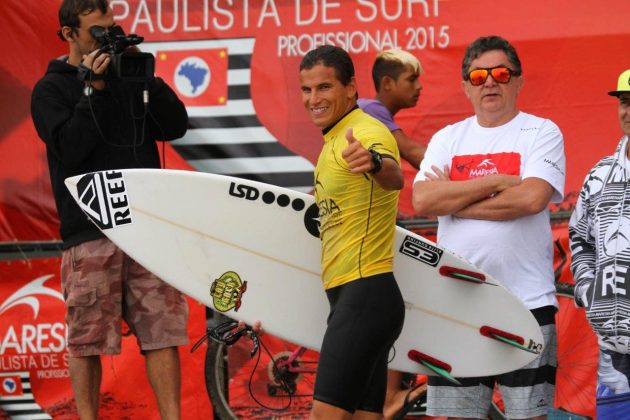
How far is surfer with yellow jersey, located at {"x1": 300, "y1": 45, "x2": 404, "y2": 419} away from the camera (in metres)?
3.84

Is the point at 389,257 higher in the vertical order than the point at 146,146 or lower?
lower

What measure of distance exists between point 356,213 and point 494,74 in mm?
876

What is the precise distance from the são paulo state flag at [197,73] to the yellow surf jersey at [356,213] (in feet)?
6.44

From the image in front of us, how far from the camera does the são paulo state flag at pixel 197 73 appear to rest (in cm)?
587

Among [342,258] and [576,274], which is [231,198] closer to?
[342,258]

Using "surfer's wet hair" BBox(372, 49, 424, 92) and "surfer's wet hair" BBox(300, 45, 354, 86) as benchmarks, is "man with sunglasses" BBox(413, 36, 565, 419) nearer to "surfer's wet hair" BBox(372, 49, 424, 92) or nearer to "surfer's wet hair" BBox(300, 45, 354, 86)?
"surfer's wet hair" BBox(300, 45, 354, 86)

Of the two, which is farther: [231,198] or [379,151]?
[231,198]

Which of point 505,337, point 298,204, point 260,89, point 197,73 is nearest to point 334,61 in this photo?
point 298,204

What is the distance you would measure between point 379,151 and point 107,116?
1.44 meters

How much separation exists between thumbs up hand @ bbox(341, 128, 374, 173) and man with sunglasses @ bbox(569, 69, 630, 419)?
3.13 feet

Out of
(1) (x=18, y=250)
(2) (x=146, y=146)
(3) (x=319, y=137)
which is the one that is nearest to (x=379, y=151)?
(2) (x=146, y=146)

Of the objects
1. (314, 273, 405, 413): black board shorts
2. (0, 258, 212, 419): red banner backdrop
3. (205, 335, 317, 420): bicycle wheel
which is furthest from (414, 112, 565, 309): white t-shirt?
(0, 258, 212, 419): red banner backdrop

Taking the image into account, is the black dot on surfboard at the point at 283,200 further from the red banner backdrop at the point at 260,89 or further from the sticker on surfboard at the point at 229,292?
the red banner backdrop at the point at 260,89

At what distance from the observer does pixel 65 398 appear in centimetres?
601
